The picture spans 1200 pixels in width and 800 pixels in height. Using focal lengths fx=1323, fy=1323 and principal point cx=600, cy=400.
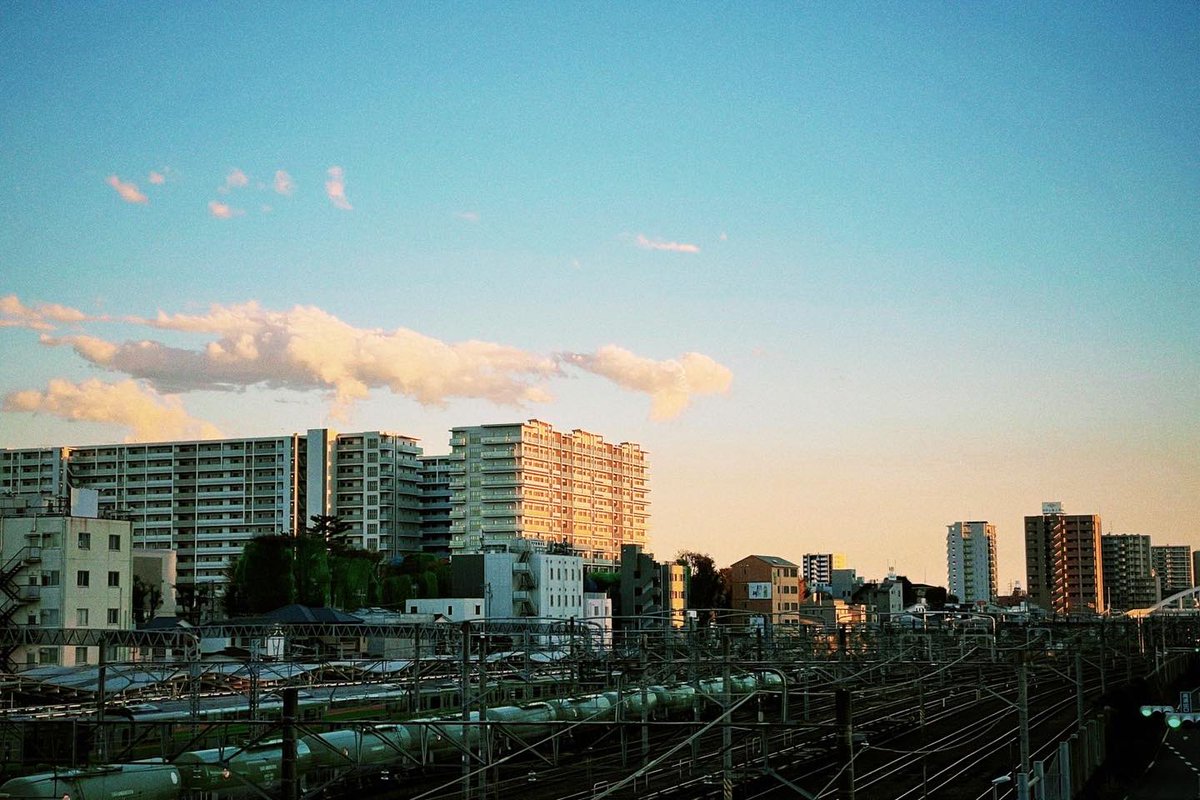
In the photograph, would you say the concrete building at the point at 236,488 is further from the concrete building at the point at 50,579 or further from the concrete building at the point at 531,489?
the concrete building at the point at 50,579

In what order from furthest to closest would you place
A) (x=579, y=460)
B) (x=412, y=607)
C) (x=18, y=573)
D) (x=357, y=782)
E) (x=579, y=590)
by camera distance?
(x=579, y=460), (x=579, y=590), (x=412, y=607), (x=18, y=573), (x=357, y=782)

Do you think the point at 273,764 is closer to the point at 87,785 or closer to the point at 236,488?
the point at 87,785

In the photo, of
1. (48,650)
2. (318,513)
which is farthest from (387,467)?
(48,650)

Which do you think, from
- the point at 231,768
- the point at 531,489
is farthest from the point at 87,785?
the point at 531,489

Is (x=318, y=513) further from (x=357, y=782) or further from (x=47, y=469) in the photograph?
(x=357, y=782)

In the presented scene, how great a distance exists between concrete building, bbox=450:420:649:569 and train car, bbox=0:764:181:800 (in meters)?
108

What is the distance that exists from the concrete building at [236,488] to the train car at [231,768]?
389 ft

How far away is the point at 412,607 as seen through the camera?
313 ft

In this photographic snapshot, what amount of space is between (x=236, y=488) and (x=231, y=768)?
126764mm

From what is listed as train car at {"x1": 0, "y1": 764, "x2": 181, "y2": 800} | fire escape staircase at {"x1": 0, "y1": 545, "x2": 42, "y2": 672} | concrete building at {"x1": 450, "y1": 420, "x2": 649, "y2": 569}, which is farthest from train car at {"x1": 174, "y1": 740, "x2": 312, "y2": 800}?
concrete building at {"x1": 450, "y1": 420, "x2": 649, "y2": 569}

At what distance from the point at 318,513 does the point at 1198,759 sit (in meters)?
115

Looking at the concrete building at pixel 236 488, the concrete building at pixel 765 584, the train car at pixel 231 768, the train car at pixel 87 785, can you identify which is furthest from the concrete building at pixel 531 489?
the train car at pixel 87 785

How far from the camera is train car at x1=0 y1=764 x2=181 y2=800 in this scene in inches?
871

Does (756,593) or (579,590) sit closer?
(579,590)
